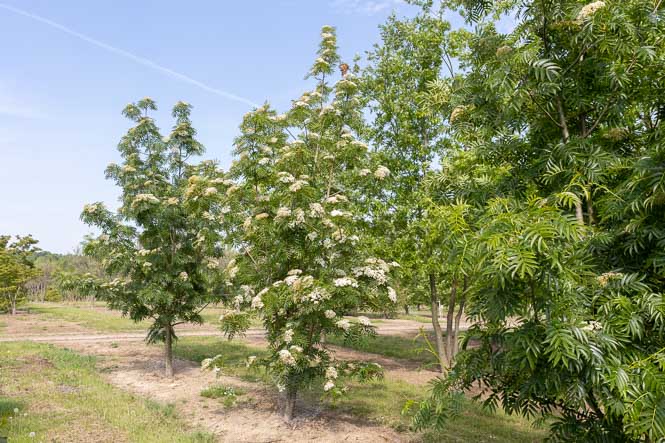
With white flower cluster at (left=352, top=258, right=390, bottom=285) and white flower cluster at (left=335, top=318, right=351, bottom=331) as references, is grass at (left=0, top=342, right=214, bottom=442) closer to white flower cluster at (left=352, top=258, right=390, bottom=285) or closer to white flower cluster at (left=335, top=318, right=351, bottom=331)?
white flower cluster at (left=335, top=318, right=351, bottom=331)

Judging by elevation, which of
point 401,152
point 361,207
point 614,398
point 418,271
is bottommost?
point 614,398

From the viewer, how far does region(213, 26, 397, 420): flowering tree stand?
7.58 meters

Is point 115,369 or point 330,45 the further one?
point 115,369

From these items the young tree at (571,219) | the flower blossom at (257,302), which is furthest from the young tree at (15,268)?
the young tree at (571,219)

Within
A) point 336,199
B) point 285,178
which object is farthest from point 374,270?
point 285,178

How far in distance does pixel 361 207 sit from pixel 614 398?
10727 millimetres

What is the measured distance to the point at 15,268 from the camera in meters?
35.1

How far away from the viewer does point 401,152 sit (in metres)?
14.8

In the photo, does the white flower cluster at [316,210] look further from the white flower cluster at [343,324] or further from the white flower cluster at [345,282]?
the white flower cluster at [343,324]

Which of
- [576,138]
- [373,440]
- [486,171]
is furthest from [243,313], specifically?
[576,138]

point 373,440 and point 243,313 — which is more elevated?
point 243,313

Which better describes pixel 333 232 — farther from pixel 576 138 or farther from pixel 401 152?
pixel 401 152

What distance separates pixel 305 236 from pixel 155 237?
19.8ft

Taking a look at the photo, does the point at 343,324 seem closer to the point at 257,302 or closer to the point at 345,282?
the point at 345,282
